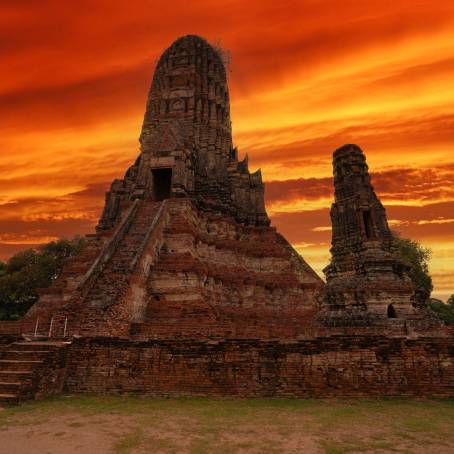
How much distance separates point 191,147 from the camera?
22.7m

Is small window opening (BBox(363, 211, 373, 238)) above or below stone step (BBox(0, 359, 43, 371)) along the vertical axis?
Answer: above

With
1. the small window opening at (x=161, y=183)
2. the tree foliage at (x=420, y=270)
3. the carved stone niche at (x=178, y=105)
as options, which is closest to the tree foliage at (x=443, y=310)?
the tree foliage at (x=420, y=270)

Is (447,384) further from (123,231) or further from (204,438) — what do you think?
(123,231)

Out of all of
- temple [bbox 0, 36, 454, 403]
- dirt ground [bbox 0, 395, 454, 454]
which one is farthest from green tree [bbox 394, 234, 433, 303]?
dirt ground [bbox 0, 395, 454, 454]

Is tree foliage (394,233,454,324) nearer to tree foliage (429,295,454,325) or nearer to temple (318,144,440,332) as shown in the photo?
tree foliage (429,295,454,325)

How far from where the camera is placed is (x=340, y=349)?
9.83 m

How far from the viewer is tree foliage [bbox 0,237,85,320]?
32.1 metres

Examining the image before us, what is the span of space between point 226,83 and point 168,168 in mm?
10046

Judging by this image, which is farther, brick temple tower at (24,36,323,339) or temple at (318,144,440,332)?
temple at (318,144,440,332)

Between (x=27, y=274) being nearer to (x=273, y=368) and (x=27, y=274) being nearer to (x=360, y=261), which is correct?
(x=360, y=261)

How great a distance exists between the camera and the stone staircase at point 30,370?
8.67 m

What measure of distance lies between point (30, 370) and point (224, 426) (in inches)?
210

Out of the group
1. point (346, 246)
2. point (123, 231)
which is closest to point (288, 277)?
point (346, 246)

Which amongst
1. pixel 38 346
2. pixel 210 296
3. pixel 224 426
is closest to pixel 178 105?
pixel 210 296
